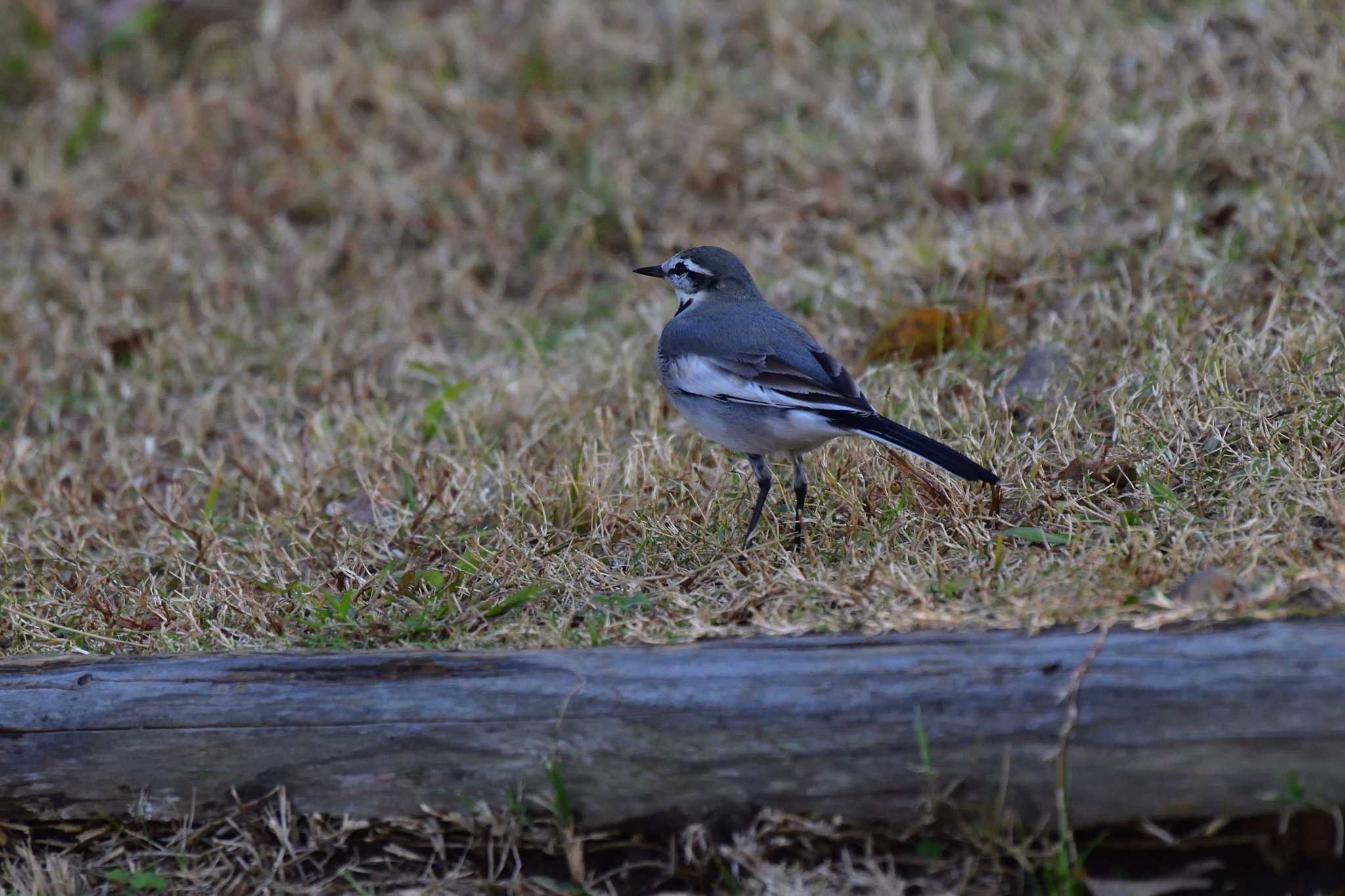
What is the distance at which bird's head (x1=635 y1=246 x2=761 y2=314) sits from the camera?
521 cm

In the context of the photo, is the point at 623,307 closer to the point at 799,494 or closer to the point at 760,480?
the point at 760,480

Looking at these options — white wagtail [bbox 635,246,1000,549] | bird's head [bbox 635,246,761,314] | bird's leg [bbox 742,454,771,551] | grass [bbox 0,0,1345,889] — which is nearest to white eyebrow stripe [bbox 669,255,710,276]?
bird's head [bbox 635,246,761,314]

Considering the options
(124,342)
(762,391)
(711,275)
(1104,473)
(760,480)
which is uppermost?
(711,275)

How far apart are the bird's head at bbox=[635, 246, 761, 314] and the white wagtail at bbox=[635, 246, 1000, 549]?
0.33 feet

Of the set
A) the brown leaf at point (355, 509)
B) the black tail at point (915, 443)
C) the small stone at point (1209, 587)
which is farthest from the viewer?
the brown leaf at point (355, 509)

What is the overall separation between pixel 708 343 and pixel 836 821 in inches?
76.2

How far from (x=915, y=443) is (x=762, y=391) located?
2.28 feet

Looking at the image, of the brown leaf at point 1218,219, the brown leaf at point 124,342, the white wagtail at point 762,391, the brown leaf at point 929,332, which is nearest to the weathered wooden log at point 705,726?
the white wagtail at point 762,391

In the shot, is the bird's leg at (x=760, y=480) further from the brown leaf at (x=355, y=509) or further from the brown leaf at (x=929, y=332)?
the brown leaf at (x=355, y=509)

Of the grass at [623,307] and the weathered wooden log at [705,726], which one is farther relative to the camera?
the grass at [623,307]

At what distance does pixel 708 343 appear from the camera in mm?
4680

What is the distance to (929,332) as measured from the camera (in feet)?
19.1

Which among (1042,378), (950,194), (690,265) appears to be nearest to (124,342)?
(690,265)

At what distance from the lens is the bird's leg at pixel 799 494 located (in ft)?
14.3
